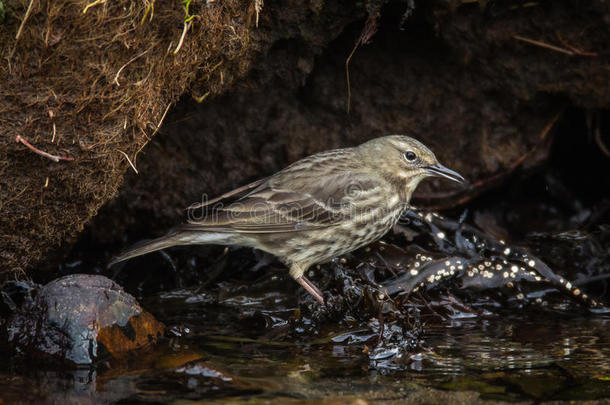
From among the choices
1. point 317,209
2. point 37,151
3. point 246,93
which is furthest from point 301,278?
point 37,151

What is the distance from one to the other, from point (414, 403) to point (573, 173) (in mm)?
4867

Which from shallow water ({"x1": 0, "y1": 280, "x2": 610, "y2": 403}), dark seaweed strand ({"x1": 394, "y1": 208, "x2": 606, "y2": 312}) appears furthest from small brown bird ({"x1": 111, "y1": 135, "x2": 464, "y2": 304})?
shallow water ({"x1": 0, "y1": 280, "x2": 610, "y2": 403})

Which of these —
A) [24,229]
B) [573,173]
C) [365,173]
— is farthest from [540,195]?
[24,229]

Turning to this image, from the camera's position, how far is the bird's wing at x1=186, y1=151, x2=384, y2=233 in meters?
5.82

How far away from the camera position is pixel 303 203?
19.4 feet

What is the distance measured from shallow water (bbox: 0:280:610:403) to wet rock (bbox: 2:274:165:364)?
0.42ft

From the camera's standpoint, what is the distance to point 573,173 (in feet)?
25.2

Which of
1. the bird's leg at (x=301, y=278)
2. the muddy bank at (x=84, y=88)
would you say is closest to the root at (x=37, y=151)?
the muddy bank at (x=84, y=88)

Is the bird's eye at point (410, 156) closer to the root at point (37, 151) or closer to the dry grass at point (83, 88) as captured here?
the dry grass at point (83, 88)

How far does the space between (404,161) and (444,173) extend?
0.38 m

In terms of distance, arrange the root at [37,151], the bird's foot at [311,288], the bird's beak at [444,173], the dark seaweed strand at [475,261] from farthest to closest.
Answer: the bird's beak at [444,173], the dark seaweed strand at [475,261], the bird's foot at [311,288], the root at [37,151]

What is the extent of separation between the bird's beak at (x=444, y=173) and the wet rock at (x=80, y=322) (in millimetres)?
2886

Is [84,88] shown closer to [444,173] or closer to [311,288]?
[311,288]

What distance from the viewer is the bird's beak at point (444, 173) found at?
5996 millimetres
